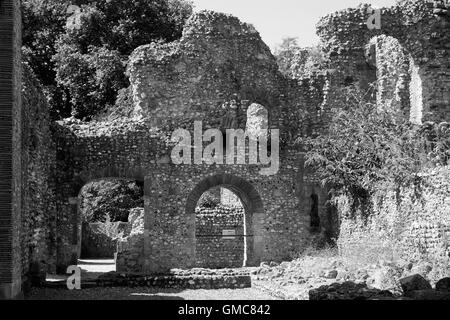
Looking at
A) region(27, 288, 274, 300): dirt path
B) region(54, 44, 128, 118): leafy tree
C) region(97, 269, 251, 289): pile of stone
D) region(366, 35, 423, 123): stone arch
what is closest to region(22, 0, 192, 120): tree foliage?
region(54, 44, 128, 118): leafy tree

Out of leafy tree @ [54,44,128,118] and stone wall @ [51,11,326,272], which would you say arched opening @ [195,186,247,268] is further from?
leafy tree @ [54,44,128,118]

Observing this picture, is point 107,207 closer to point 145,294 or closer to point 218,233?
point 218,233

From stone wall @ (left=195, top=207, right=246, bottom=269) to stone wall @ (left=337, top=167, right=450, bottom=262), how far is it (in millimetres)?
6715

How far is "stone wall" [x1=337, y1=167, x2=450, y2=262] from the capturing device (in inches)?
625

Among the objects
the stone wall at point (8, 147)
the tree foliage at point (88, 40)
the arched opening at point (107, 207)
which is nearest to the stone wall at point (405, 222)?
the stone wall at point (8, 147)

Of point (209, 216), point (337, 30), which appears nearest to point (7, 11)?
point (337, 30)

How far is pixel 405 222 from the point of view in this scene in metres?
17.7

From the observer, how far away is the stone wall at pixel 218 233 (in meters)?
27.6

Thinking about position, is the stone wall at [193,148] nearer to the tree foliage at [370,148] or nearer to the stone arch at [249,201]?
the stone arch at [249,201]

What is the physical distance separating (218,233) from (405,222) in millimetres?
11026

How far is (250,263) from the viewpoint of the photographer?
2309 cm

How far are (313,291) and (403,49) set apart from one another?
1289cm
